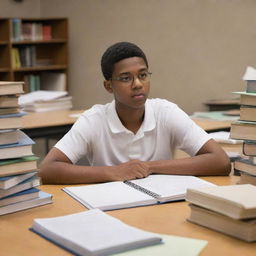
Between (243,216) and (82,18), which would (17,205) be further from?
(82,18)

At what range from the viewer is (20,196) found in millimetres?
1736

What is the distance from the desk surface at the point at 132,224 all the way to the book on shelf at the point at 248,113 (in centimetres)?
36

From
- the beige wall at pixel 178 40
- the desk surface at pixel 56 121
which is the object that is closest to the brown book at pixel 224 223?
the desk surface at pixel 56 121

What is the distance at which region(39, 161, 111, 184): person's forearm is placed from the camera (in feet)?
6.75

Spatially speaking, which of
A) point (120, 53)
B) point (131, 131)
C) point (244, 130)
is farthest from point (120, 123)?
point (244, 130)

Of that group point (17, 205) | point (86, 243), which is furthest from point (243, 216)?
point (17, 205)

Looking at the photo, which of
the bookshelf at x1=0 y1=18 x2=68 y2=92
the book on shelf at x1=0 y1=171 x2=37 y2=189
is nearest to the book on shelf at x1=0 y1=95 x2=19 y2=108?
the book on shelf at x1=0 y1=171 x2=37 y2=189

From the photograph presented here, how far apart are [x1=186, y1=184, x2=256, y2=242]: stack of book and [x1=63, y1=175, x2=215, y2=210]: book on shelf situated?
22 cm

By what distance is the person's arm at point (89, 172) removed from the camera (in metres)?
2.04

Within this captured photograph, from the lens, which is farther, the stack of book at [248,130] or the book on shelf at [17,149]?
the stack of book at [248,130]

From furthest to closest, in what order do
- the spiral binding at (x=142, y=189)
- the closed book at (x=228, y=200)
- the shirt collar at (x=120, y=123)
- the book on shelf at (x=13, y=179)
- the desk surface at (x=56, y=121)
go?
the desk surface at (x=56, y=121), the shirt collar at (x=120, y=123), the spiral binding at (x=142, y=189), the book on shelf at (x=13, y=179), the closed book at (x=228, y=200)

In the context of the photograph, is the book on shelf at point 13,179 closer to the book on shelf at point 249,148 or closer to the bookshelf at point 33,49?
the book on shelf at point 249,148

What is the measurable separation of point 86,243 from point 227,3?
13.9ft

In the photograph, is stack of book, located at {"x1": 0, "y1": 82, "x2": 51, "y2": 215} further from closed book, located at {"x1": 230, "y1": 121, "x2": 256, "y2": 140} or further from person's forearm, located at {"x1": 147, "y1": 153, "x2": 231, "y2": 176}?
closed book, located at {"x1": 230, "y1": 121, "x2": 256, "y2": 140}
